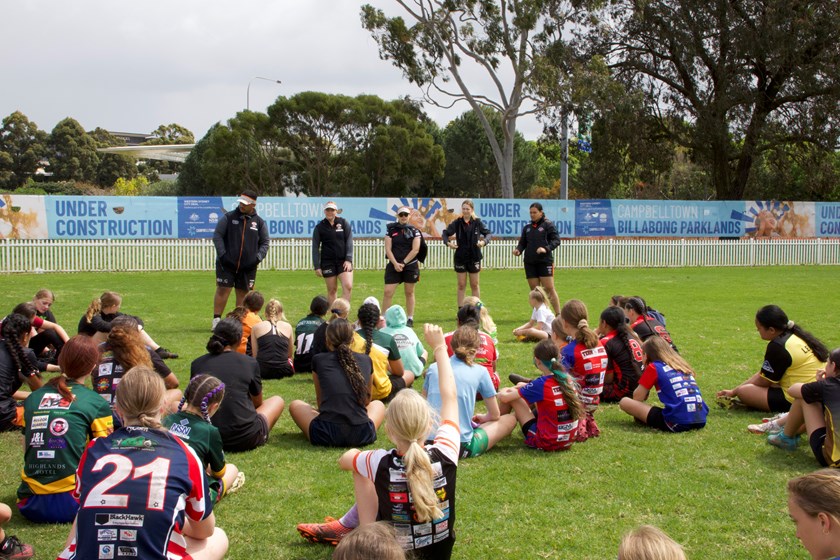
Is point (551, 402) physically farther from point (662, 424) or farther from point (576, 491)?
point (662, 424)

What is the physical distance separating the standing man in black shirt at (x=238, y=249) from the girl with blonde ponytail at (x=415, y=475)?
7.56 meters

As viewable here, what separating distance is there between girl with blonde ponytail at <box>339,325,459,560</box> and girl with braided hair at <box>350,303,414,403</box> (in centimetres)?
289

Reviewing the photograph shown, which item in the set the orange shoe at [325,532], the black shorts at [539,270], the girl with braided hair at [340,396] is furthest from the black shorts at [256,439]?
the black shorts at [539,270]

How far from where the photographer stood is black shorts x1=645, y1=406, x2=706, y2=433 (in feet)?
20.4

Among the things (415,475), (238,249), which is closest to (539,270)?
(238,249)

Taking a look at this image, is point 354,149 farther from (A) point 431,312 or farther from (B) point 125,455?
(B) point 125,455

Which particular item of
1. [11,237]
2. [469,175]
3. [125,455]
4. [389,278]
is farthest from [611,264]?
[469,175]

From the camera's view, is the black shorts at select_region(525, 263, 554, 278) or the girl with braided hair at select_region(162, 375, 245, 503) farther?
the black shorts at select_region(525, 263, 554, 278)

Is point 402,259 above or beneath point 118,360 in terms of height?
above

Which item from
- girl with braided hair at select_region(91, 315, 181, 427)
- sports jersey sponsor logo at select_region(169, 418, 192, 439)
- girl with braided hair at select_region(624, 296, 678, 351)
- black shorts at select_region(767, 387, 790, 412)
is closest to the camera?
sports jersey sponsor logo at select_region(169, 418, 192, 439)

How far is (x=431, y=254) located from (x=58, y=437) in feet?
65.1

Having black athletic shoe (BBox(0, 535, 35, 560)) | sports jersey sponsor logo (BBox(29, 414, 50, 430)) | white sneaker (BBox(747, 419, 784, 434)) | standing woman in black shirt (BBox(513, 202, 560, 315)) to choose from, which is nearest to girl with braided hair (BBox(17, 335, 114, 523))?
sports jersey sponsor logo (BBox(29, 414, 50, 430))

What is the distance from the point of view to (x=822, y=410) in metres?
5.13

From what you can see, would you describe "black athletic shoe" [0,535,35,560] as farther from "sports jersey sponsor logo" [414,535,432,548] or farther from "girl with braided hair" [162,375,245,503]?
"sports jersey sponsor logo" [414,535,432,548]
